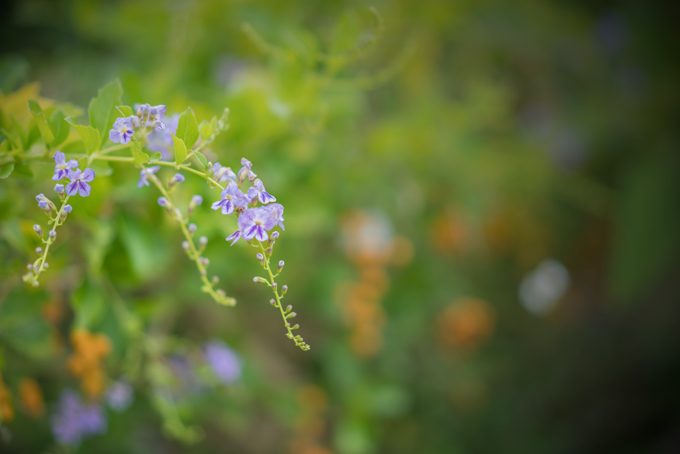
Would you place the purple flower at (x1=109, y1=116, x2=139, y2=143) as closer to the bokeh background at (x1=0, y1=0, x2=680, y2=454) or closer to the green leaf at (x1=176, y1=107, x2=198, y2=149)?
the green leaf at (x1=176, y1=107, x2=198, y2=149)

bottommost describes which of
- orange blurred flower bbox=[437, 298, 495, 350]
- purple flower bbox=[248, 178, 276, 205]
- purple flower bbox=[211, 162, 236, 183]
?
purple flower bbox=[248, 178, 276, 205]

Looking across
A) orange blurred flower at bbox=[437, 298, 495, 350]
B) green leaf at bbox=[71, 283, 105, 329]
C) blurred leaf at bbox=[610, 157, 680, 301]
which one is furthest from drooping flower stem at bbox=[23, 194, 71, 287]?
blurred leaf at bbox=[610, 157, 680, 301]

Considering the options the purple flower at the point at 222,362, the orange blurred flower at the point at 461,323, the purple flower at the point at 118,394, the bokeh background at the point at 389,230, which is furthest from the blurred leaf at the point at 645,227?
the purple flower at the point at 118,394

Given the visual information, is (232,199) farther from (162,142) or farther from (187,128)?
(162,142)

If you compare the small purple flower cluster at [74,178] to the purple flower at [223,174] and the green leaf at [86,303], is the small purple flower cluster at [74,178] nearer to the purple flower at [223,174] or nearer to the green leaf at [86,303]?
the purple flower at [223,174]

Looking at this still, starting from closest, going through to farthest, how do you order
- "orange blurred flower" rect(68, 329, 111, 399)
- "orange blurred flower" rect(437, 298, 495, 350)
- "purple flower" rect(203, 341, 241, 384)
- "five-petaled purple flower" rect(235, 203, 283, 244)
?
"five-petaled purple flower" rect(235, 203, 283, 244)
"orange blurred flower" rect(68, 329, 111, 399)
"purple flower" rect(203, 341, 241, 384)
"orange blurred flower" rect(437, 298, 495, 350)
